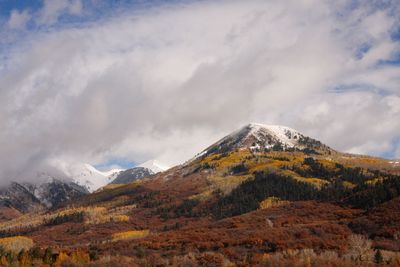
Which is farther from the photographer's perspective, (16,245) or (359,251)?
(16,245)

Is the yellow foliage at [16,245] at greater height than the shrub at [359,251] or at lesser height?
greater

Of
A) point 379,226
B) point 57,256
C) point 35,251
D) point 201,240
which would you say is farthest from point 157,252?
point 379,226

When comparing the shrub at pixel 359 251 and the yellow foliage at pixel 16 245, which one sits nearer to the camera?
the shrub at pixel 359 251

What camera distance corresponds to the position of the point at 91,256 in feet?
329

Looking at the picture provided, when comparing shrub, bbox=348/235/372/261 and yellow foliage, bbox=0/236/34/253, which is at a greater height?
yellow foliage, bbox=0/236/34/253

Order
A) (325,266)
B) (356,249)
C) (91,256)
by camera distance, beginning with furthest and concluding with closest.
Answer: (91,256) → (356,249) → (325,266)

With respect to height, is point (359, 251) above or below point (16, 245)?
below

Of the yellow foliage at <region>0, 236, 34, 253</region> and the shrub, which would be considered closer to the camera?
the shrub

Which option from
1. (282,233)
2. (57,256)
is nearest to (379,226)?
(282,233)

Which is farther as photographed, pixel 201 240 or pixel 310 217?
pixel 310 217

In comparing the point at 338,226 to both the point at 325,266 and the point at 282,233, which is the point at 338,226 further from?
the point at 325,266

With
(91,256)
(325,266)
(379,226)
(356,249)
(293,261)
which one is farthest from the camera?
(379,226)

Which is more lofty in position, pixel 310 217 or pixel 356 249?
pixel 310 217

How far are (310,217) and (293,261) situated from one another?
287 feet
